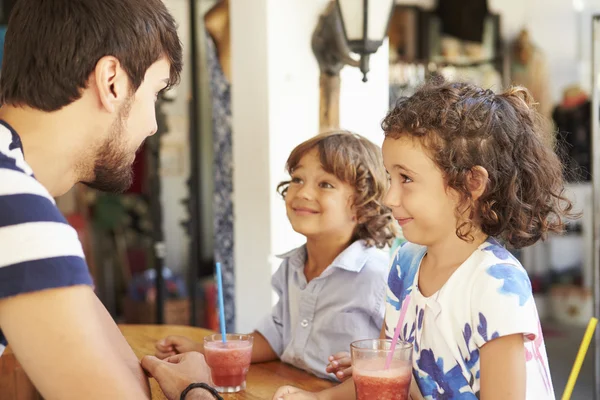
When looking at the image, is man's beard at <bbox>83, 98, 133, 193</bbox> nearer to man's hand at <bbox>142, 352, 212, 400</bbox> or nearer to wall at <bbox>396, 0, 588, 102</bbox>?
man's hand at <bbox>142, 352, 212, 400</bbox>

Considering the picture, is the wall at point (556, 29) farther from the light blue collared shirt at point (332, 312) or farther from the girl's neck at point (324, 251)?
the light blue collared shirt at point (332, 312)

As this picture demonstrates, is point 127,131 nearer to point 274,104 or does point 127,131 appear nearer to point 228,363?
point 228,363

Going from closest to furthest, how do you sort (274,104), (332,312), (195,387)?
(195,387) → (332,312) → (274,104)

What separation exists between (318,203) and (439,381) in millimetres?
835

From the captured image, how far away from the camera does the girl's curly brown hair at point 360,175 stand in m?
2.33

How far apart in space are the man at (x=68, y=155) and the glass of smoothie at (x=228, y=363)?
4 cm

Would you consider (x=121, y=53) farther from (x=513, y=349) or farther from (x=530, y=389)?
(x=530, y=389)

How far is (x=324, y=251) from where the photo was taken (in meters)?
2.36

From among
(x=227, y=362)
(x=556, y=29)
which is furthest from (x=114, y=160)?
(x=556, y=29)

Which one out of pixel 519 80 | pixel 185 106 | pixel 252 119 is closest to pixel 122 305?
pixel 185 106

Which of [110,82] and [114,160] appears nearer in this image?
[110,82]

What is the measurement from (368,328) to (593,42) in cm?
169

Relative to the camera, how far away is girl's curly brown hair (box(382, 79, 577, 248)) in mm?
1616

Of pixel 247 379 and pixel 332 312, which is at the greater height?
pixel 332 312
